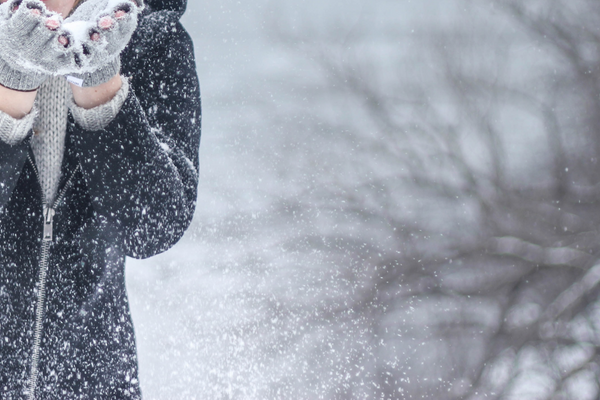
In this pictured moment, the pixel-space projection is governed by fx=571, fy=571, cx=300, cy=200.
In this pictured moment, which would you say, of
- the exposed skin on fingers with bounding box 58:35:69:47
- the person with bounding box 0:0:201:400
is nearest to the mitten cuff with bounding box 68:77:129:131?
the person with bounding box 0:0:201:400

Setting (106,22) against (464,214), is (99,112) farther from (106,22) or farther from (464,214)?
(464,214)

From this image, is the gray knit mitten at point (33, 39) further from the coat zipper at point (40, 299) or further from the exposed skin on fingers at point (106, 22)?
the coat zipper at point (40, 299)

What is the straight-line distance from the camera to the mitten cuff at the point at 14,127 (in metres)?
0.51

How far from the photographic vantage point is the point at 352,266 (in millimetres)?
5648

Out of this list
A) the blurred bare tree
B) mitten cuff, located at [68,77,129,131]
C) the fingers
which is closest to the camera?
the fingers

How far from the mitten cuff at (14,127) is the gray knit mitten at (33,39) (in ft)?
0.19

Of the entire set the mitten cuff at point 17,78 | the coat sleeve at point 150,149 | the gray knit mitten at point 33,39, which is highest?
the gray knit mitten at point 33,39

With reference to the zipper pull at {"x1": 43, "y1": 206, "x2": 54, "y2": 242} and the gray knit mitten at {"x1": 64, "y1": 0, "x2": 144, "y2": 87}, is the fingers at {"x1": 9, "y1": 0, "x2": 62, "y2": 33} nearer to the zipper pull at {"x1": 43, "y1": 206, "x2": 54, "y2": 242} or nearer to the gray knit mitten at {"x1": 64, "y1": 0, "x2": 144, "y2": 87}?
the gray knit mitten at {"x1": 64, "y1": 0, "x2": 144, "y2": 87}

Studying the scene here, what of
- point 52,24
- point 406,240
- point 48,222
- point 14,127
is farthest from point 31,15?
point 406,240

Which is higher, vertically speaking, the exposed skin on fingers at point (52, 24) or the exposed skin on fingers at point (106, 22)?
the exposed skin on fingers at point (106, 22)

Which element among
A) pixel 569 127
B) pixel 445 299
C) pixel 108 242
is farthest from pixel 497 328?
pixel 108 242

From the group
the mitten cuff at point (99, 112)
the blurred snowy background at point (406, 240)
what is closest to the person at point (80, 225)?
the mitten cuff at point (99, 112)

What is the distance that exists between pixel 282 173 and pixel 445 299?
2.07m

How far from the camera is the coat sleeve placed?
58 centimetres
